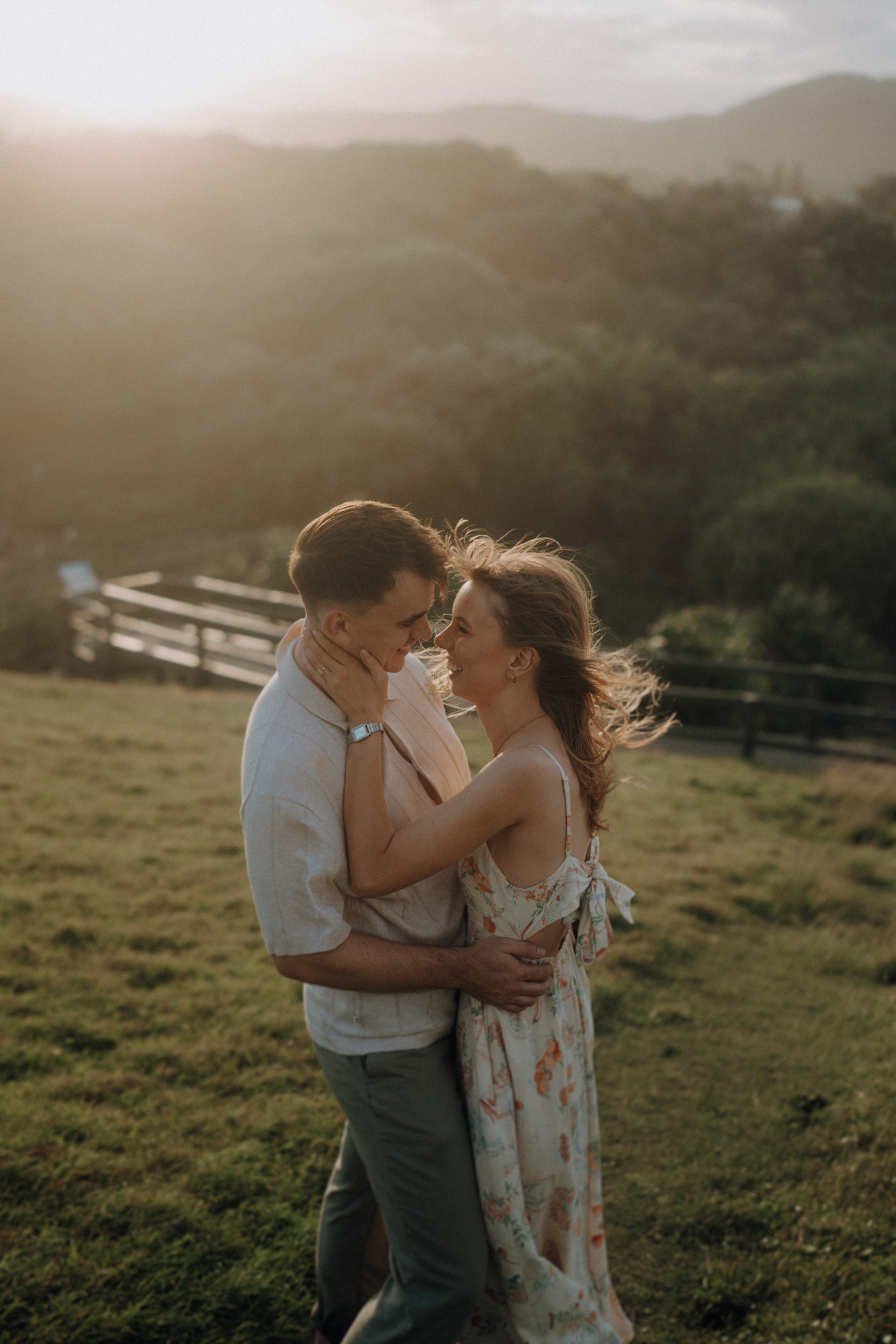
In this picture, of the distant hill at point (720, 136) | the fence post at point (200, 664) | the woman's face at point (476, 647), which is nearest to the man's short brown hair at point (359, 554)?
the woman's face at point (476, 647)

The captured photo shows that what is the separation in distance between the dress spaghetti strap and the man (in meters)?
0.24

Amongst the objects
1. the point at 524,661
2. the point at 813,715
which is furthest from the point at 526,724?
the point at 813,715

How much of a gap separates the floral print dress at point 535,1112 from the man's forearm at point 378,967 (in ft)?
0.39

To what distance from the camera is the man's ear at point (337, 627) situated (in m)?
1.85

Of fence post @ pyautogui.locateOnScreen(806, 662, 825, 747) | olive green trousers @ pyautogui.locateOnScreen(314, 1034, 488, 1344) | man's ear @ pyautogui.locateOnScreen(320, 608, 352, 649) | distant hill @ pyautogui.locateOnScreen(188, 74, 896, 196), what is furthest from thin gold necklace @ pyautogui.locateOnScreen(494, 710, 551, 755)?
distant hill @ pyautogui.locateOnScreen(188, 74, 896, 196)

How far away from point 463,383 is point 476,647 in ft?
113

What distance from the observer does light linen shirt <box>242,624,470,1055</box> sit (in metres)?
1.80


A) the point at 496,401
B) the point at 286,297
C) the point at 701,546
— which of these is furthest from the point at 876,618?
the point at 286,297

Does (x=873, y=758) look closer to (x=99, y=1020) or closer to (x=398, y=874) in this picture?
(x=99, y=1020)

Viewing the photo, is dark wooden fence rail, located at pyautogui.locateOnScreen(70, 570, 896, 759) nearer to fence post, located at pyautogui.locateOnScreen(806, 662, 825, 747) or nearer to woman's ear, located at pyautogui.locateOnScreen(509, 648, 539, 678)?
fence post, located at pyautogui.locateOnScreen(806, 662, 825, 747)

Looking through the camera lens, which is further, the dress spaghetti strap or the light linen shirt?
the dress spaghetti strap

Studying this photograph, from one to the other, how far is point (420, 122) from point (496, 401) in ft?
243

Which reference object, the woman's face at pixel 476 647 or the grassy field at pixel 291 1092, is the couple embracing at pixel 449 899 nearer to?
the woman's face at pixel 476 647

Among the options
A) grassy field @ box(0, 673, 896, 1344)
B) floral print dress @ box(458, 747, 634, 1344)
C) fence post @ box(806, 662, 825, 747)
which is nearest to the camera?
floral print dress @ box(458, 747, 634, 1344)
